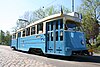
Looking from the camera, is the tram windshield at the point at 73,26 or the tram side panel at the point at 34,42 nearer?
the tram windshield at the point at 73,26

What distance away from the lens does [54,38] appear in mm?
14172

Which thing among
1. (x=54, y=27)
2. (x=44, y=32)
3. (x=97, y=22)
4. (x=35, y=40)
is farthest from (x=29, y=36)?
(x=97, y=22)

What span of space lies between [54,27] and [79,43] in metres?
2.17

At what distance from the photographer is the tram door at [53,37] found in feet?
45.2

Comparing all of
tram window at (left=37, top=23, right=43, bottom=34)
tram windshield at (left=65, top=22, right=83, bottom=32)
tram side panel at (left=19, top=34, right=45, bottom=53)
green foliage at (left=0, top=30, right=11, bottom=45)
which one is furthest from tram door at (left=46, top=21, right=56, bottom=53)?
green foliage at (left=0, top=30, right=11, bottom=45)

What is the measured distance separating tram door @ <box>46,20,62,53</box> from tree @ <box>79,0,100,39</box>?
22.5 m

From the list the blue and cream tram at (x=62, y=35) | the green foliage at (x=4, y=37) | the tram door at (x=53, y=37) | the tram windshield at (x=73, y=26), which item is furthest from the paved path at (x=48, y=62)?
the green foliage at (x=4, y=37)

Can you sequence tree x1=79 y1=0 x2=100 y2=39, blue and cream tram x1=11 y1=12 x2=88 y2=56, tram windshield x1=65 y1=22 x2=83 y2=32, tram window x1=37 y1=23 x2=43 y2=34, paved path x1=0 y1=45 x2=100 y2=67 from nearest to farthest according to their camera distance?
paved path x1=0 y1=45 x2=100 y2=67 → blue and cream tram x1=11 y1=12 x2=88 y2=56 → tram windshield x1=65 y1=22 x2=83 y2=32 → tram window x1=37 y1=23 x2=43 y2=34 → tree x1=79 y1=0 x2=100 y2=39

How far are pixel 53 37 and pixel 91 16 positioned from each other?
2523 centimetres

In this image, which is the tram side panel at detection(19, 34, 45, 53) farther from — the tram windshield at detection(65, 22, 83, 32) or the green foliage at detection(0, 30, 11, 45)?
the green foliage at detection(0, 30, 11, 45)

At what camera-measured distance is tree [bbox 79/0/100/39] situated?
3731cm

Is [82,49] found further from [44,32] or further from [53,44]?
[44,32]

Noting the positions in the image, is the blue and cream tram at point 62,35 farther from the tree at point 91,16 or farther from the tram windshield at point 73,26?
the tree at point 91,16

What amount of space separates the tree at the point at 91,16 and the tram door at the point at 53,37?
73.9 feet
